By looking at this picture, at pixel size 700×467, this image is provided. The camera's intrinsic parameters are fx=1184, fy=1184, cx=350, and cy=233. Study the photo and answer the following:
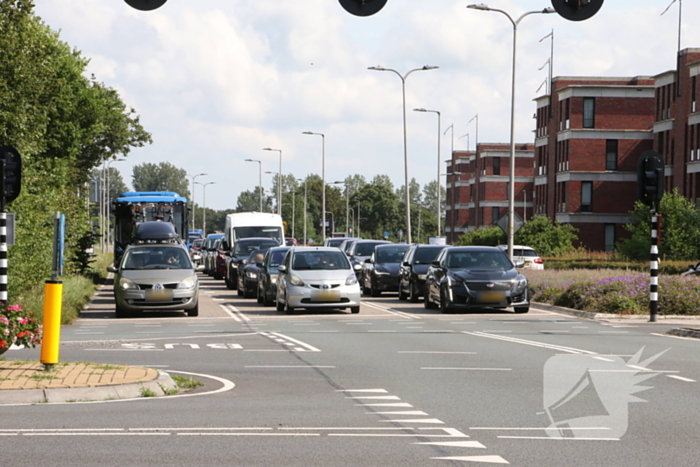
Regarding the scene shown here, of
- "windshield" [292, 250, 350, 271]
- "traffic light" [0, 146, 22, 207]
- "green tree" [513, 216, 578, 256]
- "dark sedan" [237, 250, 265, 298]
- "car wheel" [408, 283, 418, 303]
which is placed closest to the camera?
"traffic light" [0, 146, 22, 207]

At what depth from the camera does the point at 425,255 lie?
108 ft

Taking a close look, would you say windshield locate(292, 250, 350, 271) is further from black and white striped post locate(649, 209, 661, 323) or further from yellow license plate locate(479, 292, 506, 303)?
black and white striped post locate(649, 209, 661, 323)

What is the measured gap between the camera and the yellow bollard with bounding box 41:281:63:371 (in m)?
12.4

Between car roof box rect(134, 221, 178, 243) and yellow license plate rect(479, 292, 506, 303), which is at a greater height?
car roof box rect(134, 221, 178, 243)

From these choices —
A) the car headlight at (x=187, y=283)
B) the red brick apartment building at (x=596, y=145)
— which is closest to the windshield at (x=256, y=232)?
the car headlight at (x=187, y=283)

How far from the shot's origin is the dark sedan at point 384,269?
35.3 m

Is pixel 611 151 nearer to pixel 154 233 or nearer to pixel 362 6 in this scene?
pixel 154 233

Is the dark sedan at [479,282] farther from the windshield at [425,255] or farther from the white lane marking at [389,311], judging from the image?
the windshield at [425,255]

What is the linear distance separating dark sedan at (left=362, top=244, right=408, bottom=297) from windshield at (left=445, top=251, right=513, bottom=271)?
751 centimetres

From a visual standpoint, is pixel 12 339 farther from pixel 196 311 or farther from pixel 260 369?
pixel 196 311

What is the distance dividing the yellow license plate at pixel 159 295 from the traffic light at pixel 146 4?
46.9ft

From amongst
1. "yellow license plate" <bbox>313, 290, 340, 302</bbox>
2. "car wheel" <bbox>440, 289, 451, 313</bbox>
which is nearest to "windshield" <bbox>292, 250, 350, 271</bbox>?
"yellow license plate" <bbox>313, 290, 340, 302</bbox>

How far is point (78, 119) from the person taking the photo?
4647cm

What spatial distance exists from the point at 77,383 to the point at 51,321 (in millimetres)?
1007
